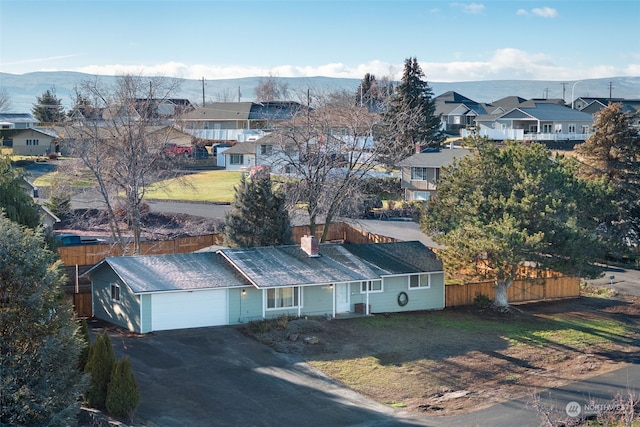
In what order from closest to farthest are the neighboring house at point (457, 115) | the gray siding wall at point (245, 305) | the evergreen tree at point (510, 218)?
the gray siding wall at point (245, 305)
the evergreen tree at point (510, 218)
the neighboring house at point (457, 115)

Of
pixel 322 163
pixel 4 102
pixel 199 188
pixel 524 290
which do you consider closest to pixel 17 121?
pixel 4 102

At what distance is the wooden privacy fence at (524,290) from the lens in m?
43.1

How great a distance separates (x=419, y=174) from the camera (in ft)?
235

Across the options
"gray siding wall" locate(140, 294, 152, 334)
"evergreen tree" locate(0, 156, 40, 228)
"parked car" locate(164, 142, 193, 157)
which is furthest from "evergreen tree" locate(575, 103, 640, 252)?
"parked car" locate(164, 142, 193, 157)

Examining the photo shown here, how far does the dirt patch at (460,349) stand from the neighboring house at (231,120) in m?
64.7

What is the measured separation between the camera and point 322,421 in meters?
26.6

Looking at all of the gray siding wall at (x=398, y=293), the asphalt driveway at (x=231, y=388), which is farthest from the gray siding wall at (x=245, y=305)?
the gray siding wall at (x=398, y=293)

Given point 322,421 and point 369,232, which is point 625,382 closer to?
point 322,421

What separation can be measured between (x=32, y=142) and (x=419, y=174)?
49.3m

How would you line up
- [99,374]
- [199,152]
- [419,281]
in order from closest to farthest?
[99,374], [419,281], [199,152]

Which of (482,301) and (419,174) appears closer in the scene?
(482,301)

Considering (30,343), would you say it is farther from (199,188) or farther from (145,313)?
(199,188)

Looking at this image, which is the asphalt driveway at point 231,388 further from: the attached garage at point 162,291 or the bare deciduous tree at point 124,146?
the bare deciduous tree at point 124,146

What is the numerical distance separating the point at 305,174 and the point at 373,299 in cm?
869
